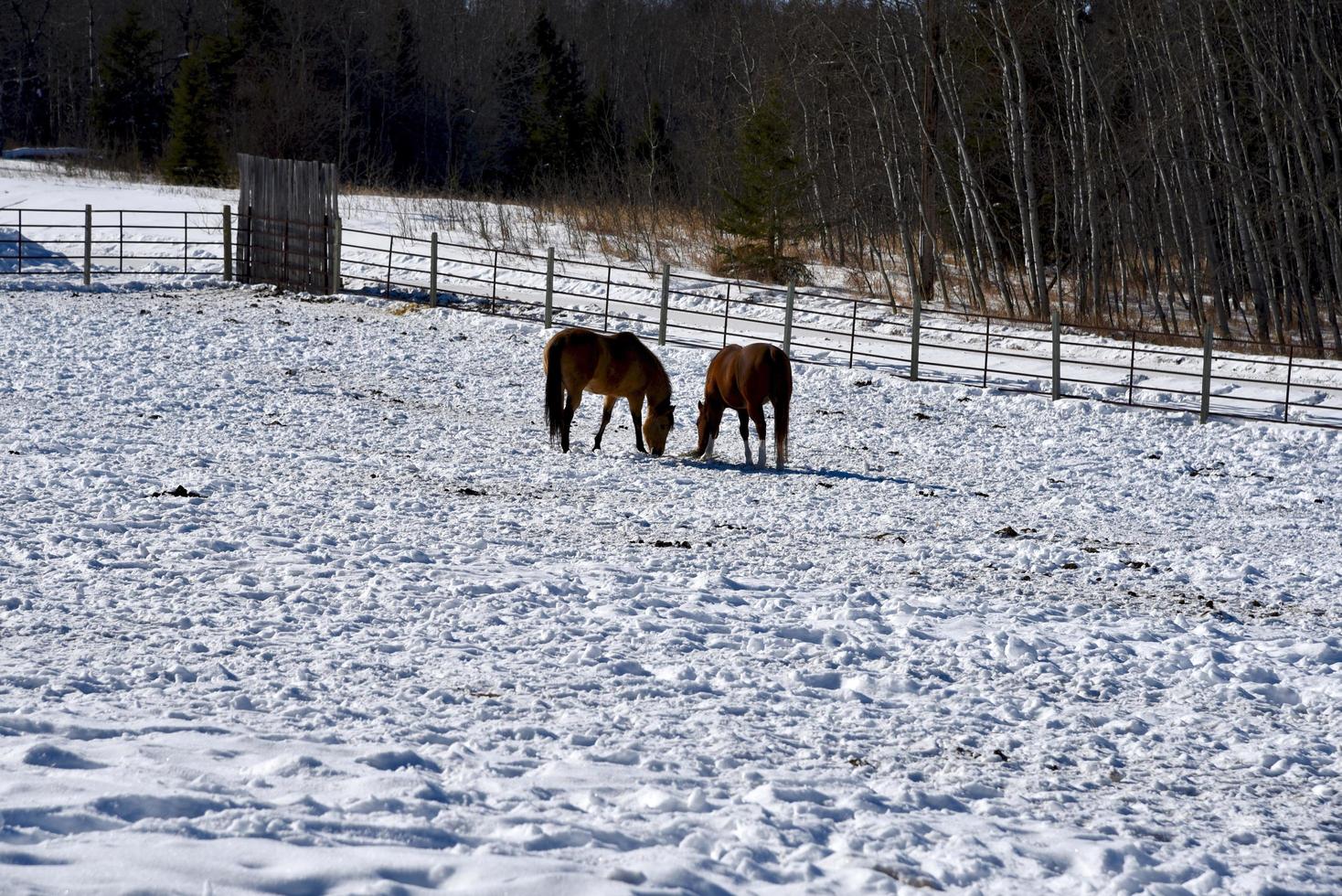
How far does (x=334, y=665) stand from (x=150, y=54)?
1958 inches

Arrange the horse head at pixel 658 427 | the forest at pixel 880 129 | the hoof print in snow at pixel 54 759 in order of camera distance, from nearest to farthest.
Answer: the hoof print in snow at pixel 54 759, the horse head at pixel 658 427, the forest at pixel 880 129

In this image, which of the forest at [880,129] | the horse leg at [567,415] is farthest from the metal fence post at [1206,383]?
the horse leg at [567,415]

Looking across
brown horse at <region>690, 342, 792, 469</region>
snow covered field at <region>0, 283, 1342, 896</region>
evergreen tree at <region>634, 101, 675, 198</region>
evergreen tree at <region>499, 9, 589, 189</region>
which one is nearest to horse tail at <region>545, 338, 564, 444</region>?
snow covered field at <region>0, 283, 1342, 896</region>

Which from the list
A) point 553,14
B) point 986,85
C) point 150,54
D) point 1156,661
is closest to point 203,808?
point 1156,661

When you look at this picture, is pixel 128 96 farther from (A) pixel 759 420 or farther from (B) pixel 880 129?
(A) pixel 759 420

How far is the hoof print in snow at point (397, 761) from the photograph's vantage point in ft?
13.3

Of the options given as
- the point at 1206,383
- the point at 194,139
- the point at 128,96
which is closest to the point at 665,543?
the point at 1206,383

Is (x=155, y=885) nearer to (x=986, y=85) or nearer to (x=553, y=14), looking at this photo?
(x=986, y=85)

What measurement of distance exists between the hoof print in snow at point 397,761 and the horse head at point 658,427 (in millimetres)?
7414

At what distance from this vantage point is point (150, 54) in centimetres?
4834

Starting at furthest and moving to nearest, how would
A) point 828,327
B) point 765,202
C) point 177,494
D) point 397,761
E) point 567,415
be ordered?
point 765,202 < point 828,327 < point 567,415 < point 177,494 < point 397,761

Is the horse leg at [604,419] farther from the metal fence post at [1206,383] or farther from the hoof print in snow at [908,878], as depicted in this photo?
the hoof print in snow at [908,878]

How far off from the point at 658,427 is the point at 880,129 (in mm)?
13599

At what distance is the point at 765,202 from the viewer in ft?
81.4
